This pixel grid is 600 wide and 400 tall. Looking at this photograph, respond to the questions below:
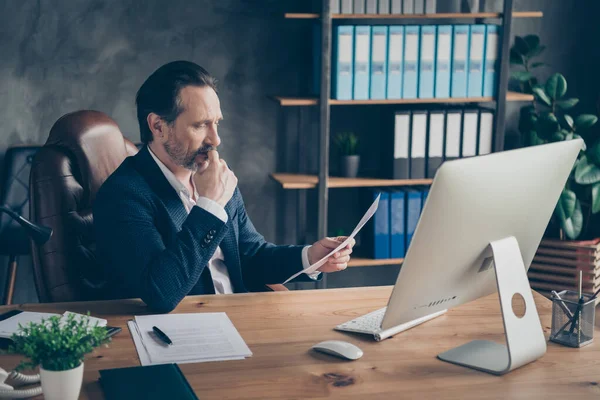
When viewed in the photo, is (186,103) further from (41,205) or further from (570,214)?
(570,214)

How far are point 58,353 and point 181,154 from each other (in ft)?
3.17

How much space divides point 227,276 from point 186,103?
0.52m

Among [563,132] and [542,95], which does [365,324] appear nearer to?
[563,132]

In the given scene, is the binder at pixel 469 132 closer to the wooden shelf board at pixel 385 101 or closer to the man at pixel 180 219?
the wooden shelf board at pixel 385 101

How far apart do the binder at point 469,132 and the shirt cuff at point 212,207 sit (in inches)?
78.2

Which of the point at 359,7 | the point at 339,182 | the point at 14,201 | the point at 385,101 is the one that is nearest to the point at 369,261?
the point at 339,182

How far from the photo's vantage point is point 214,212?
1.95 m

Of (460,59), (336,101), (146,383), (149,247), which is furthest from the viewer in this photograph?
(460,59)

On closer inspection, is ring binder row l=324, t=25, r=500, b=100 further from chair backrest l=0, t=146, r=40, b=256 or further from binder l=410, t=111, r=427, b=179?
chair backrest l=0, t=146, r=40, b=256

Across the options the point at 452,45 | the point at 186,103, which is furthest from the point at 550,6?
the point at 186,103

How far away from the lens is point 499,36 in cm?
365

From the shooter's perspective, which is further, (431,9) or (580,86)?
(580,86)

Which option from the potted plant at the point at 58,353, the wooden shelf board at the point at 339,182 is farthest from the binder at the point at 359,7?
the potted plant at the point at 58,353

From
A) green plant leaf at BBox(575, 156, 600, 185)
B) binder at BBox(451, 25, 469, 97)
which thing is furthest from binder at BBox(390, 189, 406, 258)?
green plant leaf at BBox(575, 156, 600, 185)
